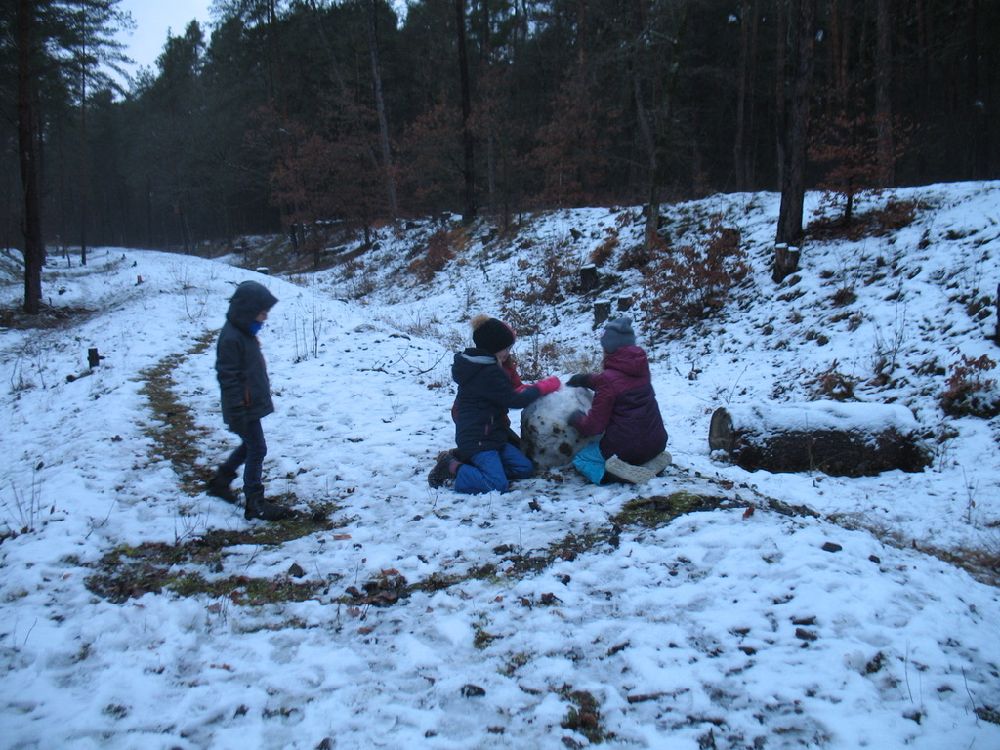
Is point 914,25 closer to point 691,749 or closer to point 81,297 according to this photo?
point 691,749

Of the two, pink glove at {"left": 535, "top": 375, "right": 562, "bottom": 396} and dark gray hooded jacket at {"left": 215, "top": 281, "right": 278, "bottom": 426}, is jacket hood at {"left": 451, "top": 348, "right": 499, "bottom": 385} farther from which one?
dark gray hooded jacket at {"left": 215, "top": 281, "right": 278, "bottom": 426}

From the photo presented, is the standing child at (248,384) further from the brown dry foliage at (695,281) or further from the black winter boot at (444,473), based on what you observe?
the brown dry foliage at (695,281)

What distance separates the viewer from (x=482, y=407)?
Answer: 5527 millimetres

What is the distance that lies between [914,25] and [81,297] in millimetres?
36271

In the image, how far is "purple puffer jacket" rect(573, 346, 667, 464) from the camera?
5234 mm

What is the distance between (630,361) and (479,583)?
7.81 feet

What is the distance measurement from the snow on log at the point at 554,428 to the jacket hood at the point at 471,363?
0.72 metres

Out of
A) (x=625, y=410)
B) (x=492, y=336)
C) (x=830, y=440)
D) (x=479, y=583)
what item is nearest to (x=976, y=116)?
(x=830, y=440)

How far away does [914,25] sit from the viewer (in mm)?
24688

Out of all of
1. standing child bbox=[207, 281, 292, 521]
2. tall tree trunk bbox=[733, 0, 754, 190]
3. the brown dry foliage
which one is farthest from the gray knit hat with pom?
tall tree trunk bbox=[733, 0, 754, 190]

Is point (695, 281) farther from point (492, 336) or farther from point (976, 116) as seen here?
point (976, 116)

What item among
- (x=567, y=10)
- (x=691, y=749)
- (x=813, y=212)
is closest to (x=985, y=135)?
(x=813, y=212)

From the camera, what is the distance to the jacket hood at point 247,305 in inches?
193

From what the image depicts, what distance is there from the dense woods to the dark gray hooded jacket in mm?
11669
